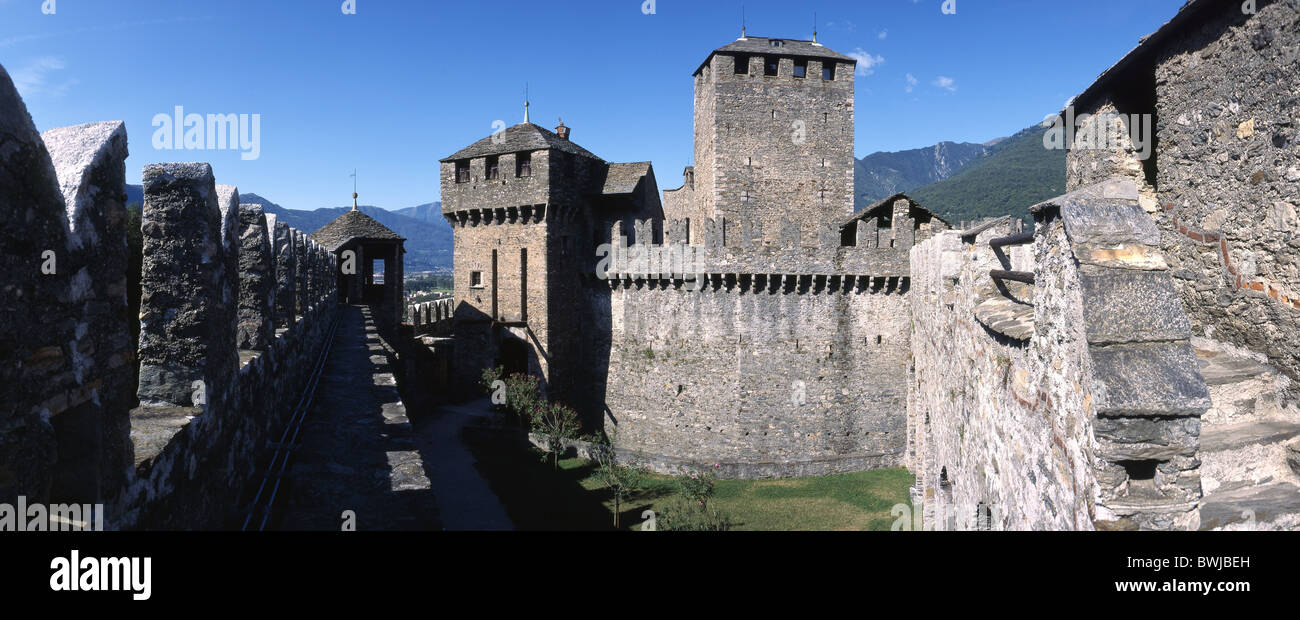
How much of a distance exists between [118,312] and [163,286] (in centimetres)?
146

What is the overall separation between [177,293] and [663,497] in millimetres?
18403

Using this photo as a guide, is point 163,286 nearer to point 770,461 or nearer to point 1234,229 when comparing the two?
point 1234,229

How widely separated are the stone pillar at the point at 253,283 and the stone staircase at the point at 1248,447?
8539 mm

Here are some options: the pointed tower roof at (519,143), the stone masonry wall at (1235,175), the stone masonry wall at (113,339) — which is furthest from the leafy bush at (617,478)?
the stone masonry wall at (1235,175)

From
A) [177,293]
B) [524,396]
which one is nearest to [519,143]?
[524,396]

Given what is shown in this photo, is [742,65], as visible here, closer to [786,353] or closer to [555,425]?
[786,353]

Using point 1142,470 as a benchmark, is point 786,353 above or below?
below

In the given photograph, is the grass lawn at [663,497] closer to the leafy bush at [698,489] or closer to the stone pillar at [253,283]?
the leafy bush at [698,489]

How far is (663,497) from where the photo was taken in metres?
21.7

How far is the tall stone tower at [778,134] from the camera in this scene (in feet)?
83.8

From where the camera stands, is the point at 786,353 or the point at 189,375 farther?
the point at 786,353

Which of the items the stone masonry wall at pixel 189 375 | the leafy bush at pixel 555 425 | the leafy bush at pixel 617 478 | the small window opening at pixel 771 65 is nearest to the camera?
the stone masonry wall at pixel 189 375
